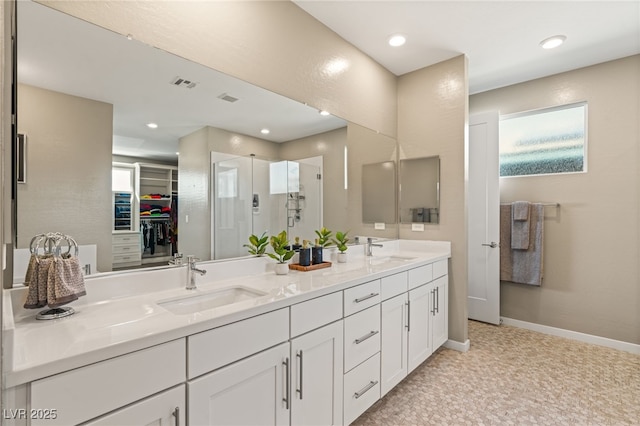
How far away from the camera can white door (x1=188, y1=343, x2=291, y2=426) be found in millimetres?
1056

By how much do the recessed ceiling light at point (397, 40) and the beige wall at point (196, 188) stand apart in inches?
65.0

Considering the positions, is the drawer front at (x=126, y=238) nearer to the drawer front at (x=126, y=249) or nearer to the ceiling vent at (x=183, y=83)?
the drawer front at (x=126, y=249)

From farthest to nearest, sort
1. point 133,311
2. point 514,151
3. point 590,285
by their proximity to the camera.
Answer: point 514,151
point 590,285
point 133,311

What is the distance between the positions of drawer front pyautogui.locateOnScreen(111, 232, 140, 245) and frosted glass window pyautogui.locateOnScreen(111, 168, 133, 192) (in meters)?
0.20

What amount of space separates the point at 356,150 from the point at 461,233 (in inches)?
47.4

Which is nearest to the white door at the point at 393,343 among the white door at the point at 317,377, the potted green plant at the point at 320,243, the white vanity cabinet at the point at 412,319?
the white vanity cabinet at the point at 412,319

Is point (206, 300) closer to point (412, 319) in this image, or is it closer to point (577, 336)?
point (412, 319)

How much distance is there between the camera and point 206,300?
148 cm

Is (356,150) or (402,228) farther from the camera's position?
(402,228)

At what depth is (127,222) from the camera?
4.66ft

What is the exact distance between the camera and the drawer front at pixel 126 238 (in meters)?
1.38

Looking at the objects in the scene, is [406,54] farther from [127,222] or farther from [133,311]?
[133,311]

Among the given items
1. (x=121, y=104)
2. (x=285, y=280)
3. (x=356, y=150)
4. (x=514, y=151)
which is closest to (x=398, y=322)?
(x=285, y=280)

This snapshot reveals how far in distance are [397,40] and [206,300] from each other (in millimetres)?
2431
